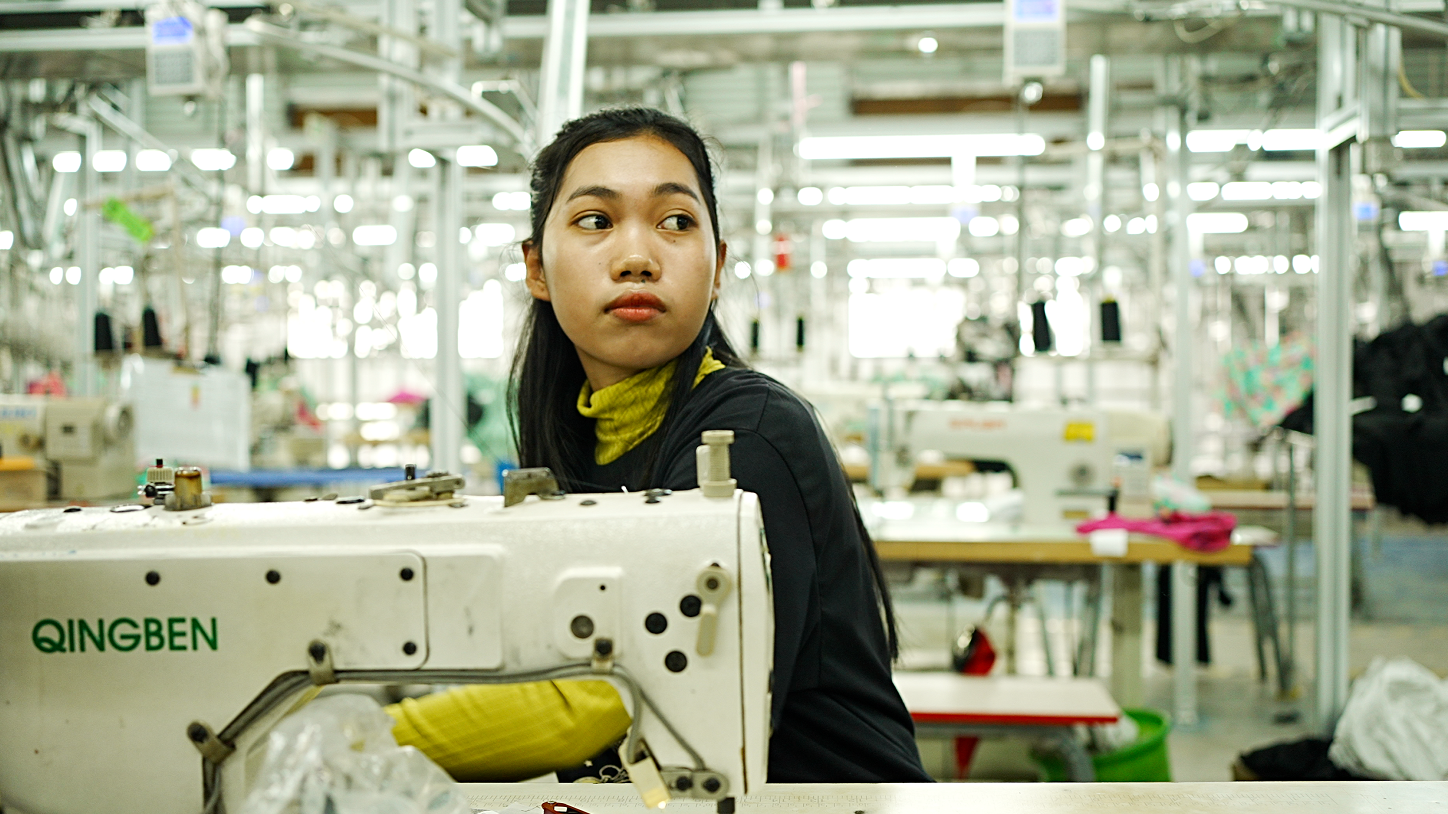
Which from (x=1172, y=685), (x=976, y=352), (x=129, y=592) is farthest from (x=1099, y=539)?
(x=129, y=592)

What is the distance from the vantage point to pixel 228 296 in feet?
27.5

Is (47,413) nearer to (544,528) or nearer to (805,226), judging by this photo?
(544,528)

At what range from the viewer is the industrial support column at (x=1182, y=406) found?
375cm

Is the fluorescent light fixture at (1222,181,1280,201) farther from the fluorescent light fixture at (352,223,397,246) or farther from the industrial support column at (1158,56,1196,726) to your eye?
the fluorescent light fixture at (352,223,397,246)

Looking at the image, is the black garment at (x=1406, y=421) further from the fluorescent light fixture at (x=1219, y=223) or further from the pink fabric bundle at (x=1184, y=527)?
the fluorescent light fixture at (x=1219, y=223)

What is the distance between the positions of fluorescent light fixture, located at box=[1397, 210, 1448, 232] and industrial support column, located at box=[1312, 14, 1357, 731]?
18.0 ft

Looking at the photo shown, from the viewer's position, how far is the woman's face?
1.06 m

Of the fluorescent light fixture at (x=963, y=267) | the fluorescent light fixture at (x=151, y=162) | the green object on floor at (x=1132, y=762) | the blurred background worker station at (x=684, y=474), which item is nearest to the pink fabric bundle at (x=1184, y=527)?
the blurred background worker station at (x=684, y=474)

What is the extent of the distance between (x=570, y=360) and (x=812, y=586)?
0.53 m

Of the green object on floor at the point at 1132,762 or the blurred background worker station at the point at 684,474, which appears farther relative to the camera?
the green object on floor at the point at 1132,762

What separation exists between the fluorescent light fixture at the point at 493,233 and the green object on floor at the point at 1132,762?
27.3 feet

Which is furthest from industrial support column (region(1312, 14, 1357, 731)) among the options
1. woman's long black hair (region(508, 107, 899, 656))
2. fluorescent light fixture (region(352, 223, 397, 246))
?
fluorescent light fixture (region(352, 223, 397, 246))

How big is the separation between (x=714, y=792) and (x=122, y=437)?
10.2 feet

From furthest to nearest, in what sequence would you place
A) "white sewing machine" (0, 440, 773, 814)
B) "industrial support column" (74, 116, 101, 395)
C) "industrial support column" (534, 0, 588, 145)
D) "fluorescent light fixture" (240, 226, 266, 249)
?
"fluorescent light fixture" (240, 226, 266, 249) → "industrial support column" (74, 116, 101, 395) → "industrial support column" (534, 0, 588, 145) → "white sewing machine" (0, 440, 773, 814)
